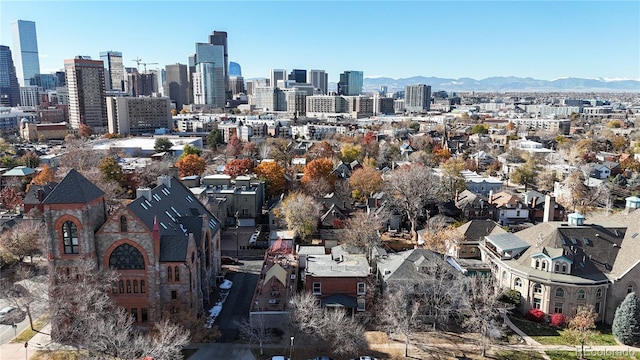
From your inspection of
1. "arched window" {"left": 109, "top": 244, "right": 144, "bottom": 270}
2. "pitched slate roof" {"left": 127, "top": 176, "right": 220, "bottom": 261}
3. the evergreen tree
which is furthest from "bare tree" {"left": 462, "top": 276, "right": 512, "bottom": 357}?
"arched window" {"left": 109, "top": 244, "right": 144, "bottom": 270}

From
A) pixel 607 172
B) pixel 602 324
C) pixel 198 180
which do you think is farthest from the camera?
pixel 607 172

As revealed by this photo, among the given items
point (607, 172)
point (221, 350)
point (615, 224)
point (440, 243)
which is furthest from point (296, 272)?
point (607, 172)

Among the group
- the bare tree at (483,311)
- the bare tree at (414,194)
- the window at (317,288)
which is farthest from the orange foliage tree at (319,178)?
the bare tree at (483,311)

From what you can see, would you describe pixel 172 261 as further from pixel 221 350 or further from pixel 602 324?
pixel 602 324

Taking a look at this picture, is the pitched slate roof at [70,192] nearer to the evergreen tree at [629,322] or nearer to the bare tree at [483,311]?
the bare tree at [483,311]

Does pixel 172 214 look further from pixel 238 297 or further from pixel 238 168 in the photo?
pixel 238 168

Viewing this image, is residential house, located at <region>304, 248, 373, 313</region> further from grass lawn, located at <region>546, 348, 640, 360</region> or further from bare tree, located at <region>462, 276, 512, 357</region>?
grass lawn, located at <region>546, 348, 640, 360</region>
